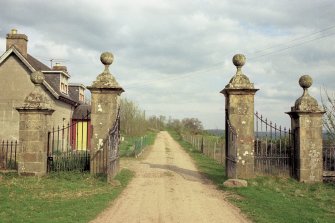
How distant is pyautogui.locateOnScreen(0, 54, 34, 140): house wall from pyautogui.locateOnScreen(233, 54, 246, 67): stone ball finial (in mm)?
17039

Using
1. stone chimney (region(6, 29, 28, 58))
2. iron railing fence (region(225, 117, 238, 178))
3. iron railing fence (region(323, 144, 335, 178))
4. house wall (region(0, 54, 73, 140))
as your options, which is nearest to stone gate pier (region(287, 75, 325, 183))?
iron railing fence (region(323, 144, 335, 178))

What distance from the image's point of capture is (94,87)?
42.3ft

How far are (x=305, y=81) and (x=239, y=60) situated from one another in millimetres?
2438

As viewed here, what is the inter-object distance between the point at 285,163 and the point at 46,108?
858cm

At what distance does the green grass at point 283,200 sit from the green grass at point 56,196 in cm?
343

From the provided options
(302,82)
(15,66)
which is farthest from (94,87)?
(15,66)

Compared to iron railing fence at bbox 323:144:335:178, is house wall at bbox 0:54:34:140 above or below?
above

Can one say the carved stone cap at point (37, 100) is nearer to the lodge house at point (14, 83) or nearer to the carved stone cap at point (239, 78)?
the carved stone cap at point (239, 78)

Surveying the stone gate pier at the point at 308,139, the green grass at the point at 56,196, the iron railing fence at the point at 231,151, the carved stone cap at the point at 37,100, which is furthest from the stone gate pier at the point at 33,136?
the stone gate pier at the point at 308,139

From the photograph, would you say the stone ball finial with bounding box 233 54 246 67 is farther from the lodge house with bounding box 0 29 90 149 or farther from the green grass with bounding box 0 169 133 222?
the lodge house with bounding box 0 29 90 149

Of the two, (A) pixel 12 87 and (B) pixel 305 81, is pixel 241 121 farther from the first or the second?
(A) pixel 12 87

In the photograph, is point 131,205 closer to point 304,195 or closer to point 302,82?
point 304,195

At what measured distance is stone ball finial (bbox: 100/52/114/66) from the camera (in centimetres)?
1330

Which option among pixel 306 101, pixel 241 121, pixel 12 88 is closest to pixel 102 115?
pixel 241 121
